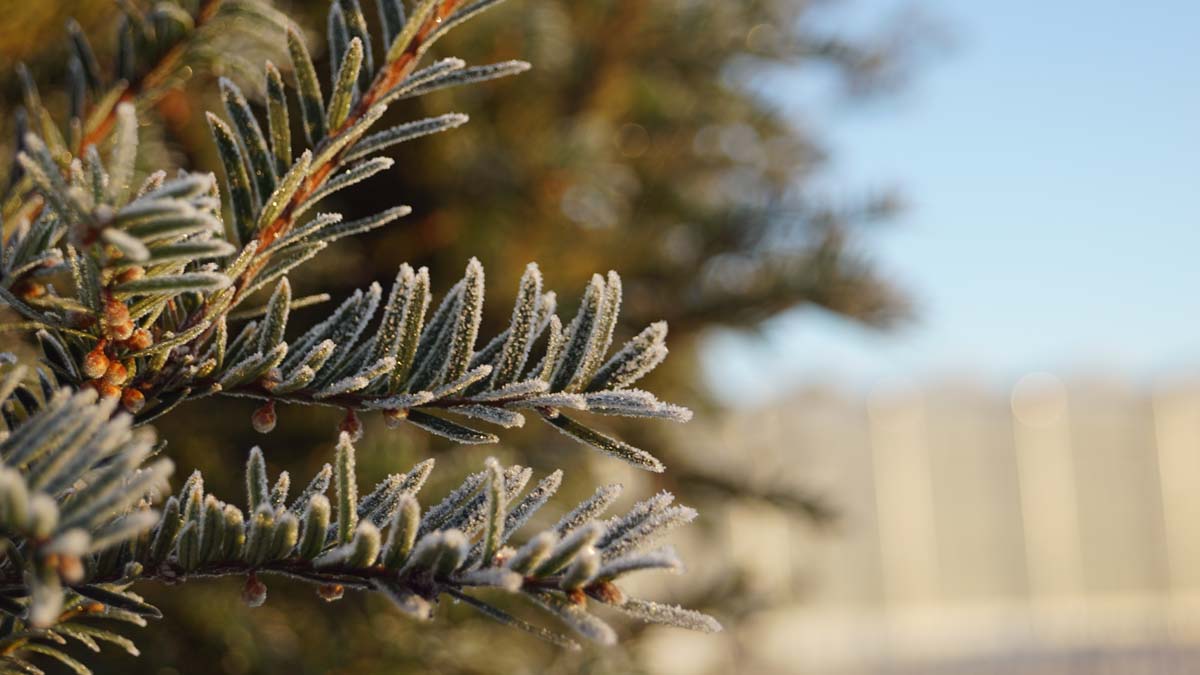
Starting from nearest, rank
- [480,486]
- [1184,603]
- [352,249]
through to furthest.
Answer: [480,486], [352,249], [1184,603]

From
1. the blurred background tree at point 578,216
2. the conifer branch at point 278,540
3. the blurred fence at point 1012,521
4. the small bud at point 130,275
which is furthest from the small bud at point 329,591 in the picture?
the blurred fence at point 1012,521

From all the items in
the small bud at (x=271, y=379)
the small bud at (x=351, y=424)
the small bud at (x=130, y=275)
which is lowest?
the small bud at (x=351, y=424)

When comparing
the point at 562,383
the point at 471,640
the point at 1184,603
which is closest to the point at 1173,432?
the point at 1184,603

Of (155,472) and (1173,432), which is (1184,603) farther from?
(155,472)

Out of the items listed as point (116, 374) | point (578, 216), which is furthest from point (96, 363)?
point (578, 216)

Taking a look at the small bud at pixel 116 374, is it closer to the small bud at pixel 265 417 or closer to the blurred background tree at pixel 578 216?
the small bud at pixel 265 417

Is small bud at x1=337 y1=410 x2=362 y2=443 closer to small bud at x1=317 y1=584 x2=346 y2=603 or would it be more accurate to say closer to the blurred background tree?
small bud at x1=317 y1=584 x2=346 y2=603

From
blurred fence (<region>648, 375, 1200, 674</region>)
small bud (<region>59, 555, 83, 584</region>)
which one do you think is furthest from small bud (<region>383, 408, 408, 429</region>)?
blurred fence (<region>648, 375, 1200, 674</region>)
